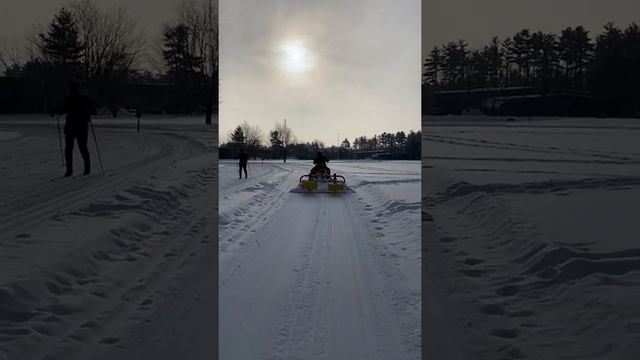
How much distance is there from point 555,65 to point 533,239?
3.08m

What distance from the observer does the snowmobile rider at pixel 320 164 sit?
1141 centimetres

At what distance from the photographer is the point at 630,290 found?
369cm

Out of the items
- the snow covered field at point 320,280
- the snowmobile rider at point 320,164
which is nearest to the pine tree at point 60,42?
the snow covered field at point 320,280

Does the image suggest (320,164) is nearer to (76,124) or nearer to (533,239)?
(76,124)

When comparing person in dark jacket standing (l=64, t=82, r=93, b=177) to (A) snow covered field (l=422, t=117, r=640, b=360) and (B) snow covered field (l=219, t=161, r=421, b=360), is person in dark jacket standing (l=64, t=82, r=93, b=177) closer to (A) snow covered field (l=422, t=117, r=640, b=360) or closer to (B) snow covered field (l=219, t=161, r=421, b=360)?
(B) snow covered field (l=219, t=161, r=421, b=360)

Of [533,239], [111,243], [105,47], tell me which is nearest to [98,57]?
[105,47]

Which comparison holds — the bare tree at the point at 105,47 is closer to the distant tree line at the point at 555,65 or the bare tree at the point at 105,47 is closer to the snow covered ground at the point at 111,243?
the snow covered ground at the point at 111,243

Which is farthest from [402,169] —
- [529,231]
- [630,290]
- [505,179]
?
[630,290]

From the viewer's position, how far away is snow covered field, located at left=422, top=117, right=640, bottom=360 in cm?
330

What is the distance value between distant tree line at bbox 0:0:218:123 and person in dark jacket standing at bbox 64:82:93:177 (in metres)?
0.10

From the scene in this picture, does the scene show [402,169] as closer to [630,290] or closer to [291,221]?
[291,221]

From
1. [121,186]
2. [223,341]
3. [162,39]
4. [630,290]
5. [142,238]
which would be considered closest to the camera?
[223,341]

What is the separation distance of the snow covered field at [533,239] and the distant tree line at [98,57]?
317cm

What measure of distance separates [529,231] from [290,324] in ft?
9.74
